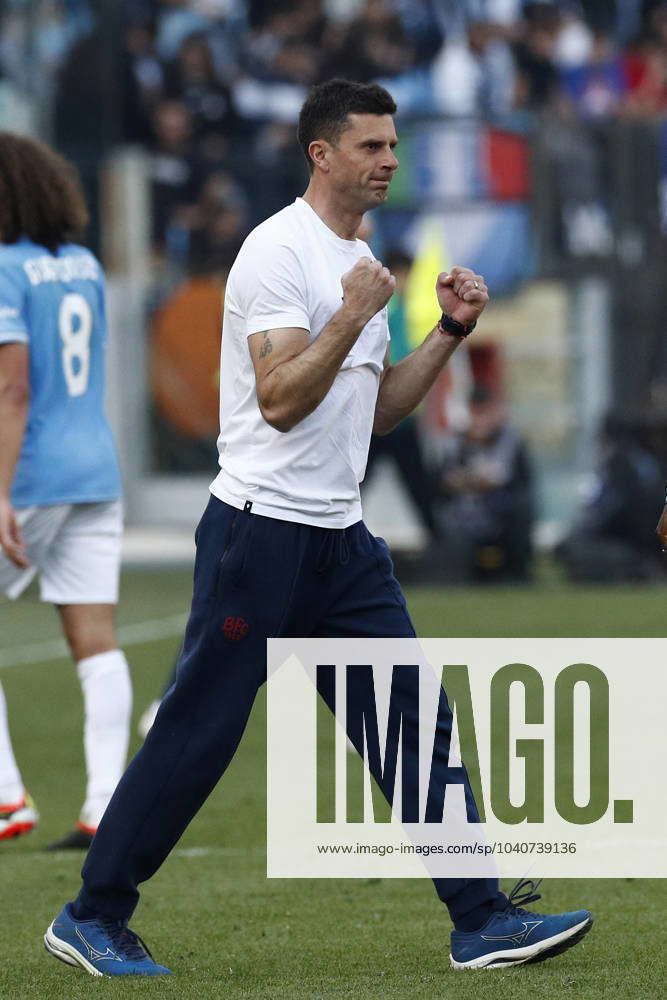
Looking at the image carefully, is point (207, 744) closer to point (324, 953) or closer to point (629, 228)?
point (324, 953)

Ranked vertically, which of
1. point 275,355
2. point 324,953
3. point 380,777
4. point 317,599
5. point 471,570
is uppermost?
point 275,355

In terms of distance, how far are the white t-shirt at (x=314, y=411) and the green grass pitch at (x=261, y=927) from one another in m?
1.00

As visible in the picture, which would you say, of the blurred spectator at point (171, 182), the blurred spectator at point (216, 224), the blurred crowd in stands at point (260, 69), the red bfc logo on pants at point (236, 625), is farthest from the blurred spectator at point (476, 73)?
the red bfc logo on pants at point (236, 625)

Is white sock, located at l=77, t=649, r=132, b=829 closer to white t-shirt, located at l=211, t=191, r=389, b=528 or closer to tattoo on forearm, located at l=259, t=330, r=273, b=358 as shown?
white t-shirt, located at l=211, t=191, r=389, b=528

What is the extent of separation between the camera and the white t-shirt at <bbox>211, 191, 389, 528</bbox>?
396 cm

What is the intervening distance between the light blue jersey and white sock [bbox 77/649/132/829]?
516 mm

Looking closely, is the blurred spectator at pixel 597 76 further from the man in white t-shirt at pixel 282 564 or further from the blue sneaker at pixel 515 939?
the blue sneaker at pixel 515 939

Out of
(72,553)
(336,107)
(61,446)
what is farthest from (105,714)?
(336,107)

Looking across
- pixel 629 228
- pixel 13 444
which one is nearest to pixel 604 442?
pixel 629 228

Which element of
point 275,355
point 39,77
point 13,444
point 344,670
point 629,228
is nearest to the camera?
point 275,355

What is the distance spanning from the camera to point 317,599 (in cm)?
411

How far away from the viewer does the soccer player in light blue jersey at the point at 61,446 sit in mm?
5664

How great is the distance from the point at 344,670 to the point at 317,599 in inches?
6.7

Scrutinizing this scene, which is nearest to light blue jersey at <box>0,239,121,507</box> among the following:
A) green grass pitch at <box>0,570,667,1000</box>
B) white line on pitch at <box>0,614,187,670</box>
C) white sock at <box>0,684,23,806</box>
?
white sock at <box>0,684,23,806</box>
